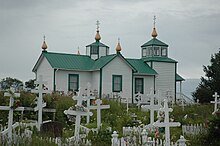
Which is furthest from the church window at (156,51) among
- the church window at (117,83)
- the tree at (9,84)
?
the tree at (9,84)

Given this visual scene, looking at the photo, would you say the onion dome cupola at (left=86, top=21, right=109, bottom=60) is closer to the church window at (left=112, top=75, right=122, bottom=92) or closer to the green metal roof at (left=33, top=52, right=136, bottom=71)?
the green metal roof at (left=33, top=52, right=136, bottom=71)

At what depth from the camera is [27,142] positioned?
1146cm

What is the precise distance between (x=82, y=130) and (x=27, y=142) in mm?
4802

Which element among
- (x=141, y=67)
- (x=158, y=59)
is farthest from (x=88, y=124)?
(x=158, y=59)

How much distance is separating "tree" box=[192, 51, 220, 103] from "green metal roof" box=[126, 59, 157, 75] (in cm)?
413

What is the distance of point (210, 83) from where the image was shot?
3675cm

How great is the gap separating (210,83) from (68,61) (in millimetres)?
11620

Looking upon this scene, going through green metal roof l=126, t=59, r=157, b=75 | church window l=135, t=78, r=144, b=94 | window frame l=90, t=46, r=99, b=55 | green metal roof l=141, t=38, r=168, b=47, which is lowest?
church window l=135, t=78, r=144, b=94

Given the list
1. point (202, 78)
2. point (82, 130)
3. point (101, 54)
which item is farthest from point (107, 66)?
point (82, 130)

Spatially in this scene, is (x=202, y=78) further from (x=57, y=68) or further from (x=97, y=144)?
(x=97, y=144)

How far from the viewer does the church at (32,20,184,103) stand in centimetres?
3553

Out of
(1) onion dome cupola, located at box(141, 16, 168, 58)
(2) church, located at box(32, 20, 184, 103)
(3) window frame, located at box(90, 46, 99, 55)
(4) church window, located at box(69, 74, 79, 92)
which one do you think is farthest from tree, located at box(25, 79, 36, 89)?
(1) onion dome cupola, located at box(141, 16, 168, 58)

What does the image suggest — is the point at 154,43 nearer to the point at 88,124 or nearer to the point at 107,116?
the point at 107,116

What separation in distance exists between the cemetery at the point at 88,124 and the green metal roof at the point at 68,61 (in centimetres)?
1040
